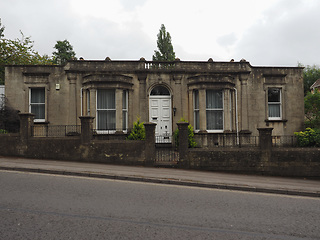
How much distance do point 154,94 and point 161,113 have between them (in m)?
1.29

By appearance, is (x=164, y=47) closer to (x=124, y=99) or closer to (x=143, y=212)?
(x=124, y=99)

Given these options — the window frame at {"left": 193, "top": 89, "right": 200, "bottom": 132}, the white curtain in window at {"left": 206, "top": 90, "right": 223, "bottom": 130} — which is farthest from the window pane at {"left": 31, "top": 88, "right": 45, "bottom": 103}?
the white curtain in window at {"left": 206, "top": 90, "right": 223, "bottom": 130}

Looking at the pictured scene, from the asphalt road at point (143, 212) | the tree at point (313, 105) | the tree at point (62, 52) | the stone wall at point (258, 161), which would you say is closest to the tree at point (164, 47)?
the tree at point (62, 52)

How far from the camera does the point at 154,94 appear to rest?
48.2ft

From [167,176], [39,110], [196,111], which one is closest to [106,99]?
[39,110]

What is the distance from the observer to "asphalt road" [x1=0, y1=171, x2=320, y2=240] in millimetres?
3924

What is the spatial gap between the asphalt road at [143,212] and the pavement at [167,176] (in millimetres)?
508

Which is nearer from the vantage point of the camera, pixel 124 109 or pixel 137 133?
pixel 137 133

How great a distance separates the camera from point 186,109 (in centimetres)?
1442

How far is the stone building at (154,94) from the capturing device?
13.9 m

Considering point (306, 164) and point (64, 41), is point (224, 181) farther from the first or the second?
point (64, 41)

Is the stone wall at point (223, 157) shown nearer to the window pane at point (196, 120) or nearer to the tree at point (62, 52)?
the window pane at point (196, 120)

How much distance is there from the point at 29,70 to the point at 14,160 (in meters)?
6.57

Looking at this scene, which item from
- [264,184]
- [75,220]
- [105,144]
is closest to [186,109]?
[105,144]
